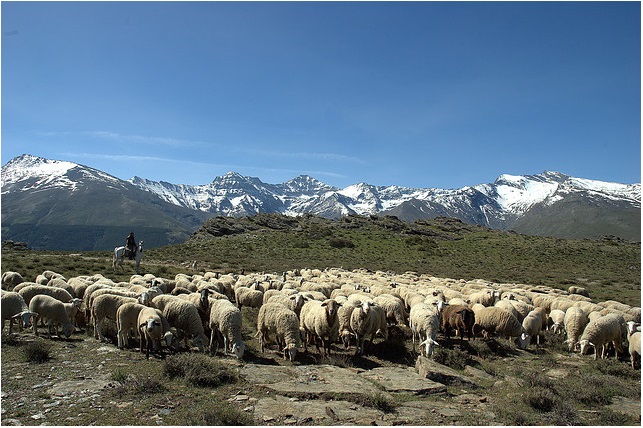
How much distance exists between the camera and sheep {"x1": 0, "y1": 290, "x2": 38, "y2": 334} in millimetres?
14109

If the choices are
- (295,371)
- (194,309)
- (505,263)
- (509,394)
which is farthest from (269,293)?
(505,263)

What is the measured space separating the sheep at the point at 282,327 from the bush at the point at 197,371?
261 cm

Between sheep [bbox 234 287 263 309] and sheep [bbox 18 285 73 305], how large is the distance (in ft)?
26.5

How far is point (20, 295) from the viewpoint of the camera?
15500 mm

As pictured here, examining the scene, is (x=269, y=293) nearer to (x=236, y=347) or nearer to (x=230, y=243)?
(x=236, y=347)

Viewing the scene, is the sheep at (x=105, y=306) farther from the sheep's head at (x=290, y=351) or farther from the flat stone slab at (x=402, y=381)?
the flat stone slab at (x=402, y=381)

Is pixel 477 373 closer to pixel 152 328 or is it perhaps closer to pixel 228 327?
pixel 228 327

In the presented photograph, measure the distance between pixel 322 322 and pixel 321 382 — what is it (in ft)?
11.8

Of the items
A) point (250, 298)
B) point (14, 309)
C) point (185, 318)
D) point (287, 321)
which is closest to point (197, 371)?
point (287, 321)

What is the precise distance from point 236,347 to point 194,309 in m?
2.49

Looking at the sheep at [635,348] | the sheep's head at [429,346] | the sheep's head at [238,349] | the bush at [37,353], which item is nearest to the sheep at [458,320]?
the sheep's head at [429,346]

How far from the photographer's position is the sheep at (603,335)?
48.8ft

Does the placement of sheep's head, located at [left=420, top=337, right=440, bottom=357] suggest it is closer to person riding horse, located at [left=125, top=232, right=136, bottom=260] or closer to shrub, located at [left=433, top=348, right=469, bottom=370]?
shrub, located at [left=433, top=348, right=469, bottom=370]

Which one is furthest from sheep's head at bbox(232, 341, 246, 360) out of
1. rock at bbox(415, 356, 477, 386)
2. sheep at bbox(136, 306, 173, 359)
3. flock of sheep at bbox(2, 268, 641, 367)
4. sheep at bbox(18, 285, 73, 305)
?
sheep at bbox(18, 285, 73, 305)
